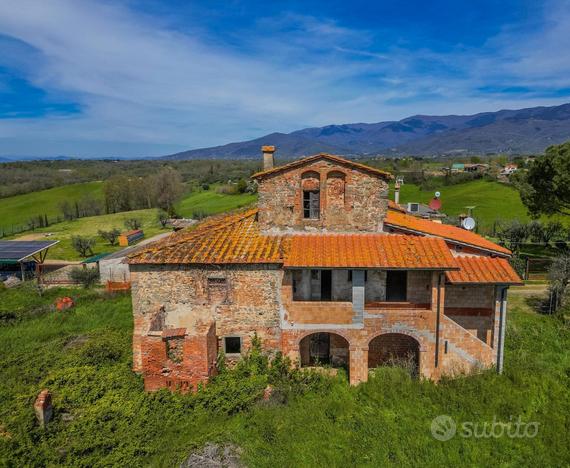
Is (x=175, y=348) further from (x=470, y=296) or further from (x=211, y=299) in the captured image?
(x=470, y=296)

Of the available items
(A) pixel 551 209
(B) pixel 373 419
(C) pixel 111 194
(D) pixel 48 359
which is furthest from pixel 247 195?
(B) pixel 373 419

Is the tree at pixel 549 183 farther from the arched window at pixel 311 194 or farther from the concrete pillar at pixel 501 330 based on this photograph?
the arched window at pixel 311 194

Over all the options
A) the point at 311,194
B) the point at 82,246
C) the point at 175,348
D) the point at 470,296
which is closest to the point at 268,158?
the point at 311,194

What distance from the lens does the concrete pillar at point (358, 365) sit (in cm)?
1484

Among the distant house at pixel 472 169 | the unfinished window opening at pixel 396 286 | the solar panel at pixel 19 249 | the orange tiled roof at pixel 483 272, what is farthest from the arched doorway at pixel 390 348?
the distant house at pixel 472 169

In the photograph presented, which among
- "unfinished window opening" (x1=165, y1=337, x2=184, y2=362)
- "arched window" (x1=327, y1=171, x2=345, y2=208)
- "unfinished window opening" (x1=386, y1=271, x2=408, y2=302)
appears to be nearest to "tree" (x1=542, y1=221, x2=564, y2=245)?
"unfinished window opening" (x1=386, y1=271, x2=408, y2=302)

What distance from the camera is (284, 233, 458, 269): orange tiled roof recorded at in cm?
1411

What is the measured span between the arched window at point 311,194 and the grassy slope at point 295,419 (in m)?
6.84

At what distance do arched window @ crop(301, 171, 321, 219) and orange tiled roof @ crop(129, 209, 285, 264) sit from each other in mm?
1626

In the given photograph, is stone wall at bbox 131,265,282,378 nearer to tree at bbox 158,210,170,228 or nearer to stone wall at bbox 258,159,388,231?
stone wall at bbox 258,159,388,231

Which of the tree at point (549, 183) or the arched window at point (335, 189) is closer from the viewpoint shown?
the arched window at point (335, 189)

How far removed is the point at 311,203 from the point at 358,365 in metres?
6.66

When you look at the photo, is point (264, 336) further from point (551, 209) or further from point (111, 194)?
point (111, 194)

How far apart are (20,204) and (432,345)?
108m
